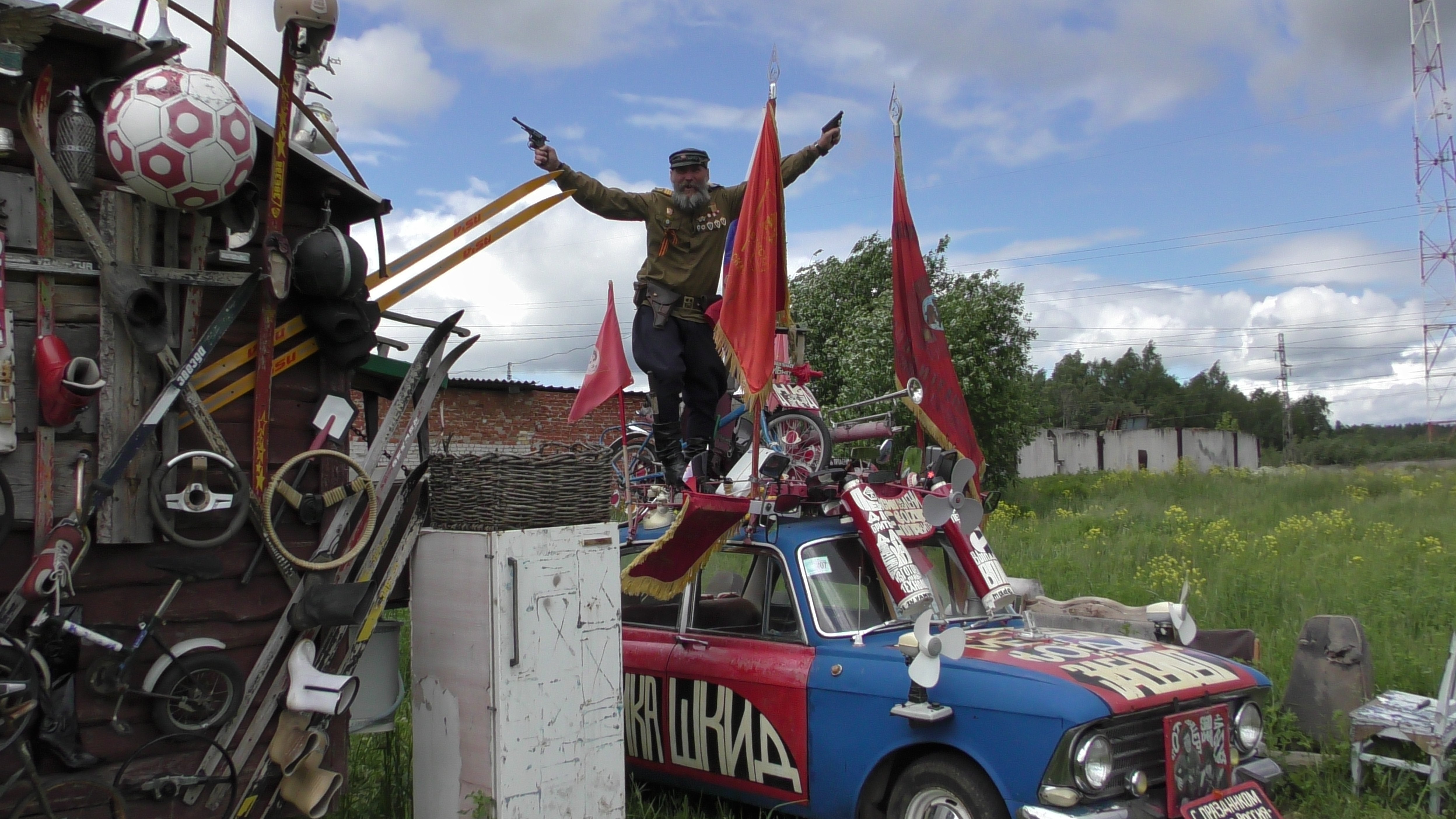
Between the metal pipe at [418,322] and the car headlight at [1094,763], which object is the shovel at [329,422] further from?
the car headlight at [1094,763]

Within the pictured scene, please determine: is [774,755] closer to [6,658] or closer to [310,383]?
[310,383]

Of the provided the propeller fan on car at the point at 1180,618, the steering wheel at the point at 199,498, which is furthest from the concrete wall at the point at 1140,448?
the steering wheel at the point at 199,498

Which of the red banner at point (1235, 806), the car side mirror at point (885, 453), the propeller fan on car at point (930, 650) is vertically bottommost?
the red banner at point (1235, 806)

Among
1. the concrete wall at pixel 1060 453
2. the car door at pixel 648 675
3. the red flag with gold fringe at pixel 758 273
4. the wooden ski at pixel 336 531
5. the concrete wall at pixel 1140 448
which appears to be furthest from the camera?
the concrete wall at pixel 1140 448

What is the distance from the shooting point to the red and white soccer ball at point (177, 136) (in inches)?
149

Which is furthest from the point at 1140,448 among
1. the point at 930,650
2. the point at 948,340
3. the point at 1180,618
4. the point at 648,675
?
the point at 930,650

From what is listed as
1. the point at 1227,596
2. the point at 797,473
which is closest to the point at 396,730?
the point at 797,473

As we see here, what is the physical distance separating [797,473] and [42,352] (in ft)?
12.0

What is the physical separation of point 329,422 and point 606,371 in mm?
2368

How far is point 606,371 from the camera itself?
22.6 ft

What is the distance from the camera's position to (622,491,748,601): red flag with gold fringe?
5227 millimetres

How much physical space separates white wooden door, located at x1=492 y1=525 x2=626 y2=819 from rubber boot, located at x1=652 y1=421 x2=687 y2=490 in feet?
7.06

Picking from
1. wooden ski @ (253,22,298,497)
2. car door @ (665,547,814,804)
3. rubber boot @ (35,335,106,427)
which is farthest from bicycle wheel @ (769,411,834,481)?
rubber boot @ (35,335,106,427)

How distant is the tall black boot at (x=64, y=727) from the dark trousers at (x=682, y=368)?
12.4 ft
